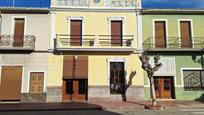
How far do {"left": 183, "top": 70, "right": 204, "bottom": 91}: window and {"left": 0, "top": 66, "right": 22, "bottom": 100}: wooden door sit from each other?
1258cm

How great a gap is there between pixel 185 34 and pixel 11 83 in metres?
13.9

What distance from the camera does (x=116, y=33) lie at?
21.5 metres

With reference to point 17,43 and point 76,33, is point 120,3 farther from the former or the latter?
point 17,43

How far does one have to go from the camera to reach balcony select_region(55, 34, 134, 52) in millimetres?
20398

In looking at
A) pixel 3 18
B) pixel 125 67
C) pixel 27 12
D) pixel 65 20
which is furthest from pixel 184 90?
pixel 3 18

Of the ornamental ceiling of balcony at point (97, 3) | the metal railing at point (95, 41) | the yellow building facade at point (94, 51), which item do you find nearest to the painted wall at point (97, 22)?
the yellow building facade at point (94, 51)

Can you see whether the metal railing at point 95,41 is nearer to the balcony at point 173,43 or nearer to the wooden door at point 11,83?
the balcony at point 173,43

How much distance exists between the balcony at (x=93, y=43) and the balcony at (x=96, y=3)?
8.19ft

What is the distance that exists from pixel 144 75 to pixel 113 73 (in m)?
2.38

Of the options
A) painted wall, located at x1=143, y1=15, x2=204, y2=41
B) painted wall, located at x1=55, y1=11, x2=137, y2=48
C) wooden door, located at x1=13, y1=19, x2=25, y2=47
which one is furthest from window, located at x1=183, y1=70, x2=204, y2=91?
wooden door, located at x1=13, y1=19, x2=25, y2=47

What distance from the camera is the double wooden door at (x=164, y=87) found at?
68.6ft

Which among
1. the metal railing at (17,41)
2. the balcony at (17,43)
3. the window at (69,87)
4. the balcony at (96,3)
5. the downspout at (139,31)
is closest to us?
the balcony at (17,43)

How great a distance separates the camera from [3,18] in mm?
20938

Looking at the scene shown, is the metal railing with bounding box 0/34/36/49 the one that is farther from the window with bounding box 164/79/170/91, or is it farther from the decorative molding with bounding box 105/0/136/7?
the window with bounding box 164/79/170/91
